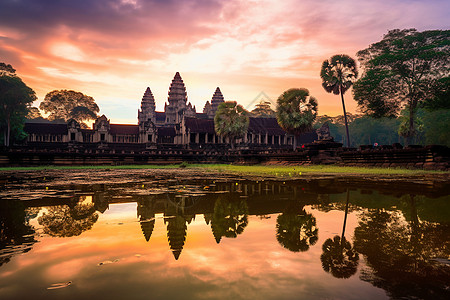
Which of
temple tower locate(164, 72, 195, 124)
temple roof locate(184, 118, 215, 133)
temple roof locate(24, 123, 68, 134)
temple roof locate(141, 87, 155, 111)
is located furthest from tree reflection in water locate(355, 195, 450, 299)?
temple roof locate(141, 87, 155, 111)

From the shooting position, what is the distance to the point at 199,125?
2356 inches

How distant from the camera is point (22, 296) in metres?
1.72

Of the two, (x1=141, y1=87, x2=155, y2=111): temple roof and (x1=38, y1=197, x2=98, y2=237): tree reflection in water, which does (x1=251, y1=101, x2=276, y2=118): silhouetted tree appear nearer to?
(x1=141, y1=87, x2=155, y2=111): temple roof

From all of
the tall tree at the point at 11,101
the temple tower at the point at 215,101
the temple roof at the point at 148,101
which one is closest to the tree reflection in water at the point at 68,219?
the tall tree at the point at 11,101

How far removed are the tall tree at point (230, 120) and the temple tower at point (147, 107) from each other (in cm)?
5384

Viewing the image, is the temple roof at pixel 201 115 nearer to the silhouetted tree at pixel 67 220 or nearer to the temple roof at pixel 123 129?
the temple roof at pixel 123 129

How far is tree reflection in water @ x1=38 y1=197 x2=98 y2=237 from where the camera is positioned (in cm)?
331

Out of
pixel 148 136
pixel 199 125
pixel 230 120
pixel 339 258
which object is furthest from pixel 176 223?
pixel 148 136

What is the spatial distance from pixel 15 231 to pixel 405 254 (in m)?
3.97

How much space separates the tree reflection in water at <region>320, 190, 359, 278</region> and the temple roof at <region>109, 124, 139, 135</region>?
2434 inches

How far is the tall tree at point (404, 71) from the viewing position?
103ft

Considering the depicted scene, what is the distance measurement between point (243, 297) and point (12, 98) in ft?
178

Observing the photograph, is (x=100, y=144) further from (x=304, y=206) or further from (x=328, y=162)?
(x=304, y=206)

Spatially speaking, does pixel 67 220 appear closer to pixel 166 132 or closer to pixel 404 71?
pixel 404 71
